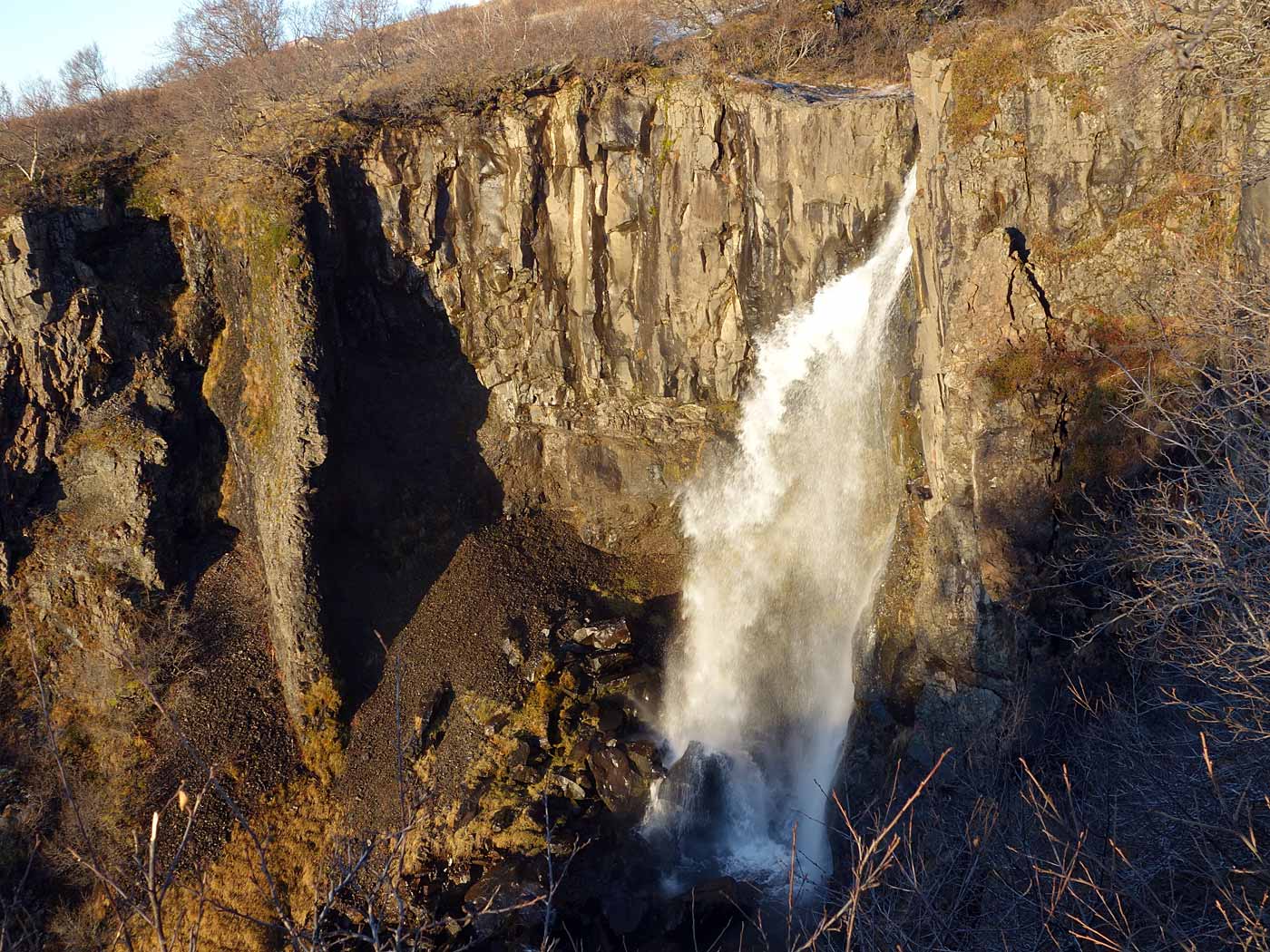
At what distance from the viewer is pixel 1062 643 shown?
12633mm

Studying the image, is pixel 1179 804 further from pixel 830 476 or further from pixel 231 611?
pixel 231 611

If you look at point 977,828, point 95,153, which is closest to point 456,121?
point 95,153

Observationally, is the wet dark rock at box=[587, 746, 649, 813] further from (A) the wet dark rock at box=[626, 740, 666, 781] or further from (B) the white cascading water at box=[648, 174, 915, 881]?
(B) the white cascading water at box=[648, 174, 915, 881]

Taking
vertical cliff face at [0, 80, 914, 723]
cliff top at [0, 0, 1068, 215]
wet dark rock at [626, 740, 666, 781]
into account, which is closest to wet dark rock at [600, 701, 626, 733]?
wet dark rock at [626, 740, 666, 781]

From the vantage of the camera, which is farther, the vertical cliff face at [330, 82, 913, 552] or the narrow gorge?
the vertical cliff face at [330, 82, 913, 552]

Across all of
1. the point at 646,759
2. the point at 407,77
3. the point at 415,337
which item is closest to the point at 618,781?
the point at 646,759

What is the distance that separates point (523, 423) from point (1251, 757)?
56.8 ft

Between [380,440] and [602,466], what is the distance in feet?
18.0

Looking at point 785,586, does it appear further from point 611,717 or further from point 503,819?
point 503,819

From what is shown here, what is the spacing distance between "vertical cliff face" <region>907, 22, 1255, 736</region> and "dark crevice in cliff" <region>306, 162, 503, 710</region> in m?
11.6

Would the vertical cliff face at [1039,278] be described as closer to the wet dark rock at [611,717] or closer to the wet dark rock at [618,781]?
the wet dark rock at [618,781]

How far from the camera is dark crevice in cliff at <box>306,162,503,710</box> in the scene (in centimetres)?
1928

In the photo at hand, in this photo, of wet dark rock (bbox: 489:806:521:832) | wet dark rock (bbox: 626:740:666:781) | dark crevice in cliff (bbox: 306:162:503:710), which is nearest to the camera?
wet dark rock (bbox: 489:806:521:832)

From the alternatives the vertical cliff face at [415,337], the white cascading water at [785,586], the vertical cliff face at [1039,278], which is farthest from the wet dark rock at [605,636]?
the vertical cliff face at [1039,278]
